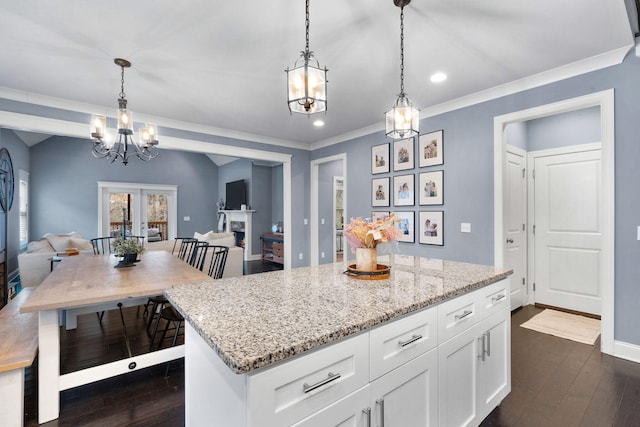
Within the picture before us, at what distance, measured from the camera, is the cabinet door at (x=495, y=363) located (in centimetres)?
166

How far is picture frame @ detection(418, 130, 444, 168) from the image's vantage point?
3797 mm

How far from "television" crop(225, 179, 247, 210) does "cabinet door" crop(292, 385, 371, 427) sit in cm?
794

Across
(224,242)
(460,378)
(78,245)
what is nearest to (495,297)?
(460,378)

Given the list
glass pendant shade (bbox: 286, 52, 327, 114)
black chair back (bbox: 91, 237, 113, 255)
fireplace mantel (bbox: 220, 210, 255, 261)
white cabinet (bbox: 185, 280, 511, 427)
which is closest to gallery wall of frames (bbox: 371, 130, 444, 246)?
white cabinet (bbox: 185, 280, 511, 427)

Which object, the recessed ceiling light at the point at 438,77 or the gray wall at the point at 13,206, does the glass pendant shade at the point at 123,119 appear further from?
the gray wall at the point at 13,206

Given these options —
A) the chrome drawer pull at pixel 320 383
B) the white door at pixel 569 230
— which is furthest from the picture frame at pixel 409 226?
the chrome drawer pull at pixel 320 383

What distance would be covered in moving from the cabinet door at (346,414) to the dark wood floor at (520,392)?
4.17 feet

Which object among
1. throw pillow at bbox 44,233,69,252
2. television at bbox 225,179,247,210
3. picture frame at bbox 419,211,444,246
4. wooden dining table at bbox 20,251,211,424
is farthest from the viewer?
television at bbox 225,179,247,210

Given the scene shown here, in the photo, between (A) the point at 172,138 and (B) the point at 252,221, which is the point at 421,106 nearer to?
(A) the point at 172,138

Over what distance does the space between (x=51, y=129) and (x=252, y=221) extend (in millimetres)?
5268

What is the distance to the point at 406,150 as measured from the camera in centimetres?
420

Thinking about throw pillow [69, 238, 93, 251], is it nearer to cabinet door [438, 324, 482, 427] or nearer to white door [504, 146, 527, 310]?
cabinet door [438, 324, 482, 427]

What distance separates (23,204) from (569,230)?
9.56 m

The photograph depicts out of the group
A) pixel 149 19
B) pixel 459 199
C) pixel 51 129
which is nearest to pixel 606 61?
pixel 459 199
